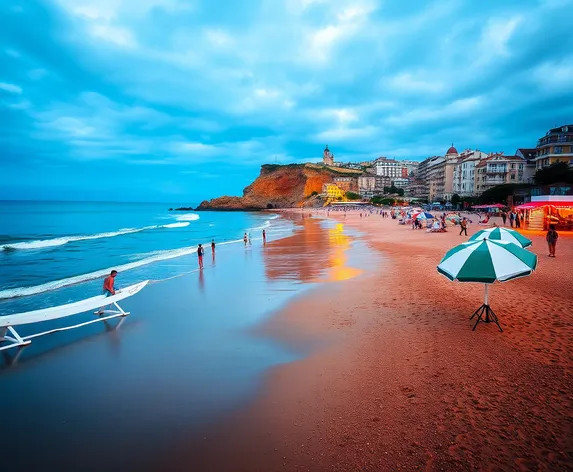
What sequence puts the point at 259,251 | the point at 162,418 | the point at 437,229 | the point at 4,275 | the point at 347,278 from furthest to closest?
the point at 437,229
the point at 259,251
the point at 4,275
the point at 347,278
the point at 162,418

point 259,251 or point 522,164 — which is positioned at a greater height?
point 522,164

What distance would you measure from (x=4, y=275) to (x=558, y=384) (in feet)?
75.6

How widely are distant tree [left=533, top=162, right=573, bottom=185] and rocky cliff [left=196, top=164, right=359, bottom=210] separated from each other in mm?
96744

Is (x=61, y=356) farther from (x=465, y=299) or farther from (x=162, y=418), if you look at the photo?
(x=465, y=299)

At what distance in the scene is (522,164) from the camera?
66.0 meters

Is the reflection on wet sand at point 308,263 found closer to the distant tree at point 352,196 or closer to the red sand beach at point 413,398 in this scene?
the red sand beach at point 413,398

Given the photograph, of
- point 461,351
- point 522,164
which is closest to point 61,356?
point 461,351

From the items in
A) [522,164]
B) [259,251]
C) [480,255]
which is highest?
[522,164]

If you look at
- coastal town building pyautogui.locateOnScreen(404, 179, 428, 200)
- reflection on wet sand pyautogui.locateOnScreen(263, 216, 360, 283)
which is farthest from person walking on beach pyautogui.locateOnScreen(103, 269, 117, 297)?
coastal town building pyautogui.locateOnScreen(404, 179, 428, 200)

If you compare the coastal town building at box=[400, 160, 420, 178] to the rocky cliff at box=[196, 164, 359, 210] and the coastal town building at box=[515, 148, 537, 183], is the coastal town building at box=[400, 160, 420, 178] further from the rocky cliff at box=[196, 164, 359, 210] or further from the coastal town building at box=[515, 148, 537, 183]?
the coastal town building at box=[515, 148, 537, 183]

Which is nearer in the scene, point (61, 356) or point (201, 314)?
point (61, 356)

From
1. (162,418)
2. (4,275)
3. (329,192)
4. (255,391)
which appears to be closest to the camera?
(162,418)

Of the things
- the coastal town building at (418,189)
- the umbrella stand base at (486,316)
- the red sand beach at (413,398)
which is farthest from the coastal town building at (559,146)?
the coastal town building at (418,189)

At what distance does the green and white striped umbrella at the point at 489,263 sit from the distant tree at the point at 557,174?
53.6 meters
